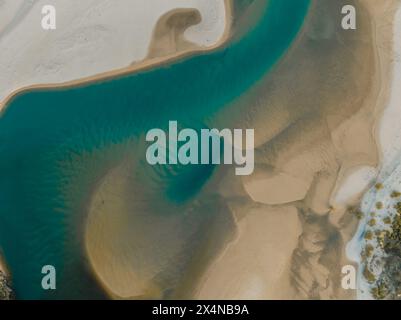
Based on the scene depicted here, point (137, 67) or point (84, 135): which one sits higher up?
point (137, 67)

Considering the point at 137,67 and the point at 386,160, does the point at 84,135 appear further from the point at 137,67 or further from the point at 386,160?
the point at 386,160

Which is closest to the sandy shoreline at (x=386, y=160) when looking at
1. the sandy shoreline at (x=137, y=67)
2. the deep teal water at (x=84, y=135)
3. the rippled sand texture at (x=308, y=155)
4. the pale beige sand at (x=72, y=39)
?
the rippled sand texture at (x=308, y=155)

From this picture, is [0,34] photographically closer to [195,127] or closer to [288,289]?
[195,127]

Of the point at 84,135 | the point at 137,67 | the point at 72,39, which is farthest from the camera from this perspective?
the point at 137,67

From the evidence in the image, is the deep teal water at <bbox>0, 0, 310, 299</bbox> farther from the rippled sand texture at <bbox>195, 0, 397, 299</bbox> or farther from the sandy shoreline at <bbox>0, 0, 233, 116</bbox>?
the rippled sand texture at <bbox>195, 0, 397, 299</bbox>

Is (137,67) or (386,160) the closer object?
(386,160)

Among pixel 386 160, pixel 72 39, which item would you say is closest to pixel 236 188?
pixel 386 160
